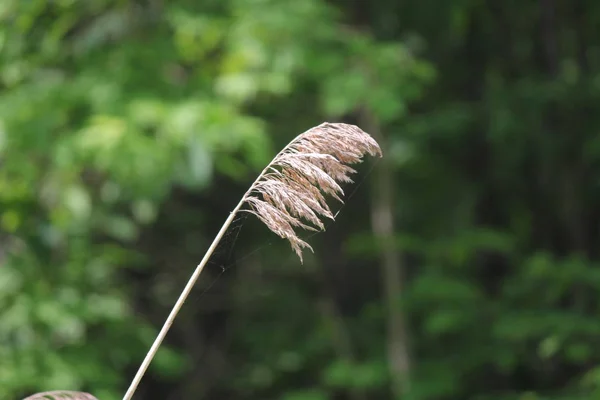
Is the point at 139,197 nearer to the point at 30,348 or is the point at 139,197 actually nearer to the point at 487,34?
the point at 30,348

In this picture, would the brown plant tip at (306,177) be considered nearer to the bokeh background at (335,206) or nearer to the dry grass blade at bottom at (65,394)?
the dry grass blade at bottom at (65,394)

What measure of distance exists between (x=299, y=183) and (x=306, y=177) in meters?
0.01

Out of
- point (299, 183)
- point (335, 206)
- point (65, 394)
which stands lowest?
point (335, 206)

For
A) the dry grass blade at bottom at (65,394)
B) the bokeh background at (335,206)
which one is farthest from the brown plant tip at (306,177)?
the bokeh background at (335,206)

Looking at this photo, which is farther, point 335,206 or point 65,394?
point 335,206

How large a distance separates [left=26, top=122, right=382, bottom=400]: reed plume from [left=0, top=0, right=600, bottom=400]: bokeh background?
99.9 inches

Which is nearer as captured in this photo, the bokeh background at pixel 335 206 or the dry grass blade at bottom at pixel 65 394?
the dry grass blade at bottom at pixel 65 394

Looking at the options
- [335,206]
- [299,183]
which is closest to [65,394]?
[299,183]

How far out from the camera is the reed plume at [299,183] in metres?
1.10

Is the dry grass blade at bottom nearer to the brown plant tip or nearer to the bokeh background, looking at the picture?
the brown plant tip

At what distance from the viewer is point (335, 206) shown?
17.9 feet

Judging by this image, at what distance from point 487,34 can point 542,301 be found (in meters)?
1.98

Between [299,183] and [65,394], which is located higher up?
[299,183]

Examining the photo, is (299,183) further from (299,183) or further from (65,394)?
(65,394)
